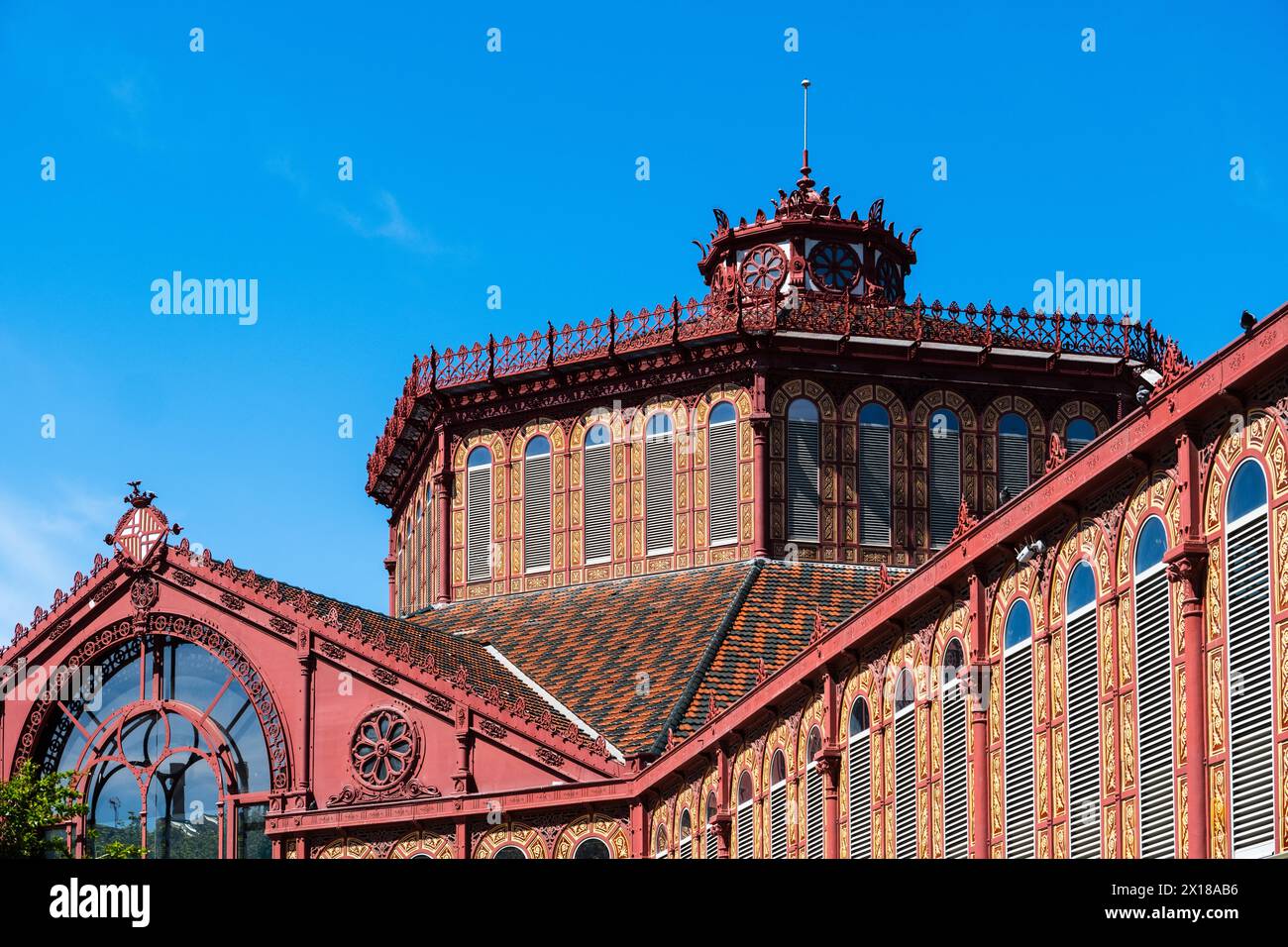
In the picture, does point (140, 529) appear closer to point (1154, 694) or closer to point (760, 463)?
point (760, 463)

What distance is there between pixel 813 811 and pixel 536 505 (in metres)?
24.7

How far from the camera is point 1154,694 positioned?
30.9 meters

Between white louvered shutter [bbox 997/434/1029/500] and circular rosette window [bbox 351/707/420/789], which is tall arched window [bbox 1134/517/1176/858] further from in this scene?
white louvered shutter [bbox 997/434/1029/500]

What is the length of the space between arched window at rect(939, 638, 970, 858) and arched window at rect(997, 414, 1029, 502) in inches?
1058

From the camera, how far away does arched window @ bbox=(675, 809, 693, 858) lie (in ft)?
164

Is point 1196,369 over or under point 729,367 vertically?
under

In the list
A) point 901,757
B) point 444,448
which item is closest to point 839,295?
point 444,448

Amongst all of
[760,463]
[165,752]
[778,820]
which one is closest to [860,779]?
[778,820]
